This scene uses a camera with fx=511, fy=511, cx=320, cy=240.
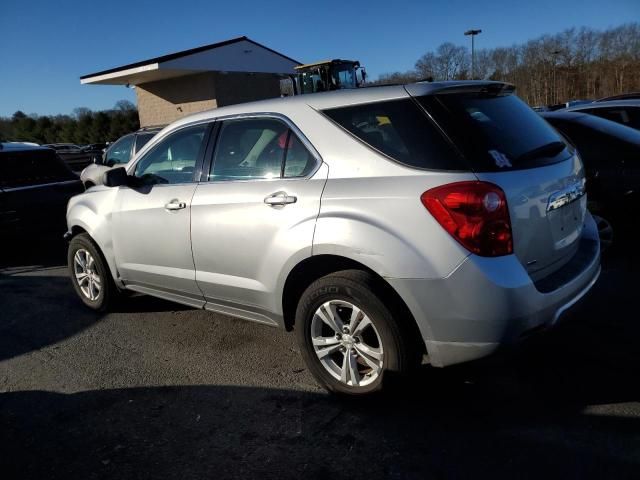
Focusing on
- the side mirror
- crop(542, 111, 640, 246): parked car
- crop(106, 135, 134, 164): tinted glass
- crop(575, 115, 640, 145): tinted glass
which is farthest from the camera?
crop(106, 135, 134, 164): tinted glass

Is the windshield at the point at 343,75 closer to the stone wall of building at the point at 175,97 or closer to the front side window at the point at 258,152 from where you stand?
the stone wall of building at the point at 175,97

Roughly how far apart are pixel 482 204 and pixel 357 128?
0.87 meters

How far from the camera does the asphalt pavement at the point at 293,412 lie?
8.19 ft

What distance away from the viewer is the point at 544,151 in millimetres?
2945

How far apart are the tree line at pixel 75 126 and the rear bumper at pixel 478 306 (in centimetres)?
5496

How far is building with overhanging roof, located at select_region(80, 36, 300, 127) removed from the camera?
2700 cm

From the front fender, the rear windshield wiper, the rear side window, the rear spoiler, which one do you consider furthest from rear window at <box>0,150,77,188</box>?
the rear windshield wiper

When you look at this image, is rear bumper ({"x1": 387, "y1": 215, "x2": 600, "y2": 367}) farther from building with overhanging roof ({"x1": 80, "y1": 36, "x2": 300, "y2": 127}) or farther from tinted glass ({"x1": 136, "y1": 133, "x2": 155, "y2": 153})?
building with overhanging roof ({"x1": 80, "y1": 36, "x2": 300, "y2": 127})

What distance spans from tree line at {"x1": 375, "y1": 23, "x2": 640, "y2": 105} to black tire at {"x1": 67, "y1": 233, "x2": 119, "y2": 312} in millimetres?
63090

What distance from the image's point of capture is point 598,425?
2633mm

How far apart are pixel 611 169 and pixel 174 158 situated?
14.0 ft

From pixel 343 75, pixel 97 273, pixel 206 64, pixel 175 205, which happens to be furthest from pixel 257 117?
pixel 206 64

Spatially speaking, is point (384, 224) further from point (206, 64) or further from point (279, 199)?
point (206, 64)

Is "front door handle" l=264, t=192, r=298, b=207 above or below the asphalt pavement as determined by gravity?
above
